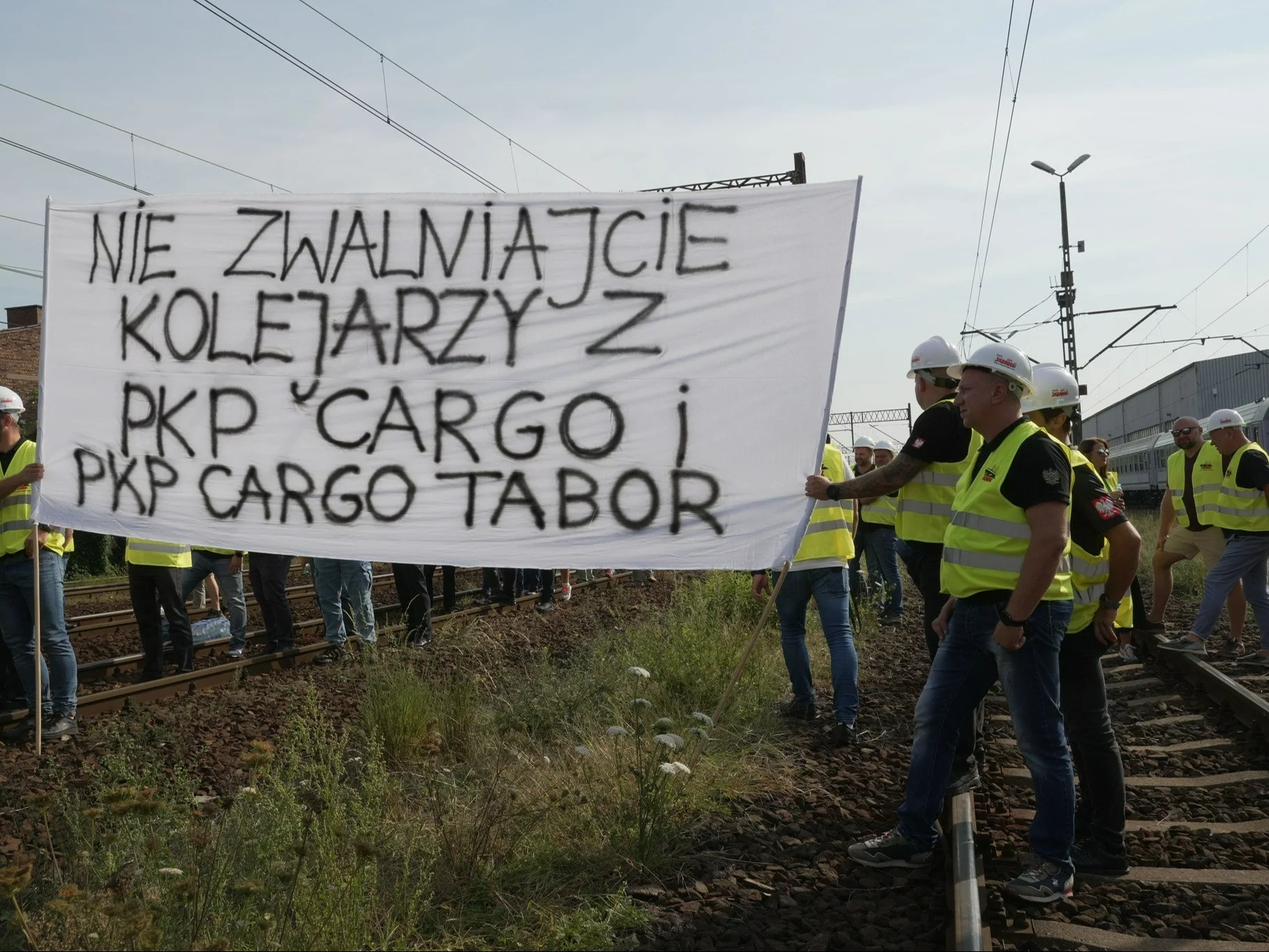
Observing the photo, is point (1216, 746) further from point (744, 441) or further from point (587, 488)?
point (587, 488)

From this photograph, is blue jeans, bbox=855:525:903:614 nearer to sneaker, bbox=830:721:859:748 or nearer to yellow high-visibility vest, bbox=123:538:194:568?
sneaker, bbox=830:721:859:748

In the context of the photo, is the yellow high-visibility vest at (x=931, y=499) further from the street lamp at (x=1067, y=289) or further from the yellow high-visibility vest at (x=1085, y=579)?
the street lamp at (x=1067, y=289)

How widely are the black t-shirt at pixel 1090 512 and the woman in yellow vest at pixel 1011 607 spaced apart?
30 centimetres

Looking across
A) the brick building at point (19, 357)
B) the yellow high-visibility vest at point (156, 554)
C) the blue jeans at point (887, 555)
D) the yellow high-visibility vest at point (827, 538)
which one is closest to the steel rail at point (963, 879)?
the yellow high-visibility vest at point (827, 538)

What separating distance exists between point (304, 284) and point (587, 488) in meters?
1.64

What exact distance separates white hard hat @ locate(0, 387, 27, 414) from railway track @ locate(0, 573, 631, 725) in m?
1.83

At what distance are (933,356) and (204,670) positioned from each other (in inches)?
241

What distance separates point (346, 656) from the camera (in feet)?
28.5

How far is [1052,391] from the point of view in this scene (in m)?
5.13

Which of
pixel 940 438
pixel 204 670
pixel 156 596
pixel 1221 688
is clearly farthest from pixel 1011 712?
pixel 156 596

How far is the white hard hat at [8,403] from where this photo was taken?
6.82 m

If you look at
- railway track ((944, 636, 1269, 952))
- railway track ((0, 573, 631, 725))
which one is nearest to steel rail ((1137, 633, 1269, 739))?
railway track ((944, 636, 1269, 952))

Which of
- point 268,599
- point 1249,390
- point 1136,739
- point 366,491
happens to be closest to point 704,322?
point 366,491

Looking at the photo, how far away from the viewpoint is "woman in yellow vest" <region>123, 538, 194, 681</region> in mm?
8734
